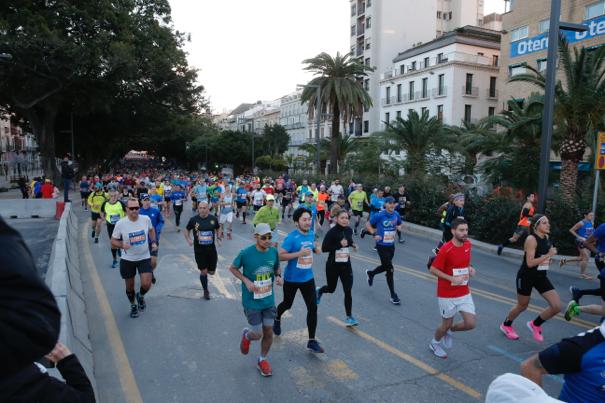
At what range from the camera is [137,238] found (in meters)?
7.05

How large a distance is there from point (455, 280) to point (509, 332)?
1.65 meters

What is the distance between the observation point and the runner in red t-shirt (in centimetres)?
548

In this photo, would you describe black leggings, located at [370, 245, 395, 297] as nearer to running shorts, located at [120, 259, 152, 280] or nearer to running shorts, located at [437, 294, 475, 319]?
running shorts, located at [437, 294, 475, 319]

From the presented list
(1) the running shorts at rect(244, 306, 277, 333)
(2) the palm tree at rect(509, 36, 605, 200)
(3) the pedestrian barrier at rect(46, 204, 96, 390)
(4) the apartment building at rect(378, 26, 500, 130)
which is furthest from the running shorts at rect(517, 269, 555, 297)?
(4) the apartment building at rect(378, 26, 500, 130)

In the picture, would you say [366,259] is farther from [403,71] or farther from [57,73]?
[403,71]

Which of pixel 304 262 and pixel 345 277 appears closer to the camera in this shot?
pixel 304 262

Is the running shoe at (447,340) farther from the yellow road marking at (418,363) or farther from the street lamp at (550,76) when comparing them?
the street lamp at (550,76)

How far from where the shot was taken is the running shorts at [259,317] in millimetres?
5168

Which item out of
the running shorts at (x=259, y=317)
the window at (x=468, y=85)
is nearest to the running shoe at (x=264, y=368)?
the running shorts at (x=259, y=317)

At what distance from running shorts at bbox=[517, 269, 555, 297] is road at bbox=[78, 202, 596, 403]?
74 centimetres

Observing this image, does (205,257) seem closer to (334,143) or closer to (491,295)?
(491,295)

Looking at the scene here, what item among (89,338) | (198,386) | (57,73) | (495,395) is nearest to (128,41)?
(57,73)

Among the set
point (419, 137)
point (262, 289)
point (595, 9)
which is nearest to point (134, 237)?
point (262, 289)

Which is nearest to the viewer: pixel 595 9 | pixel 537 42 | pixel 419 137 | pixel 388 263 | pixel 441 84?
pixel 388 263
